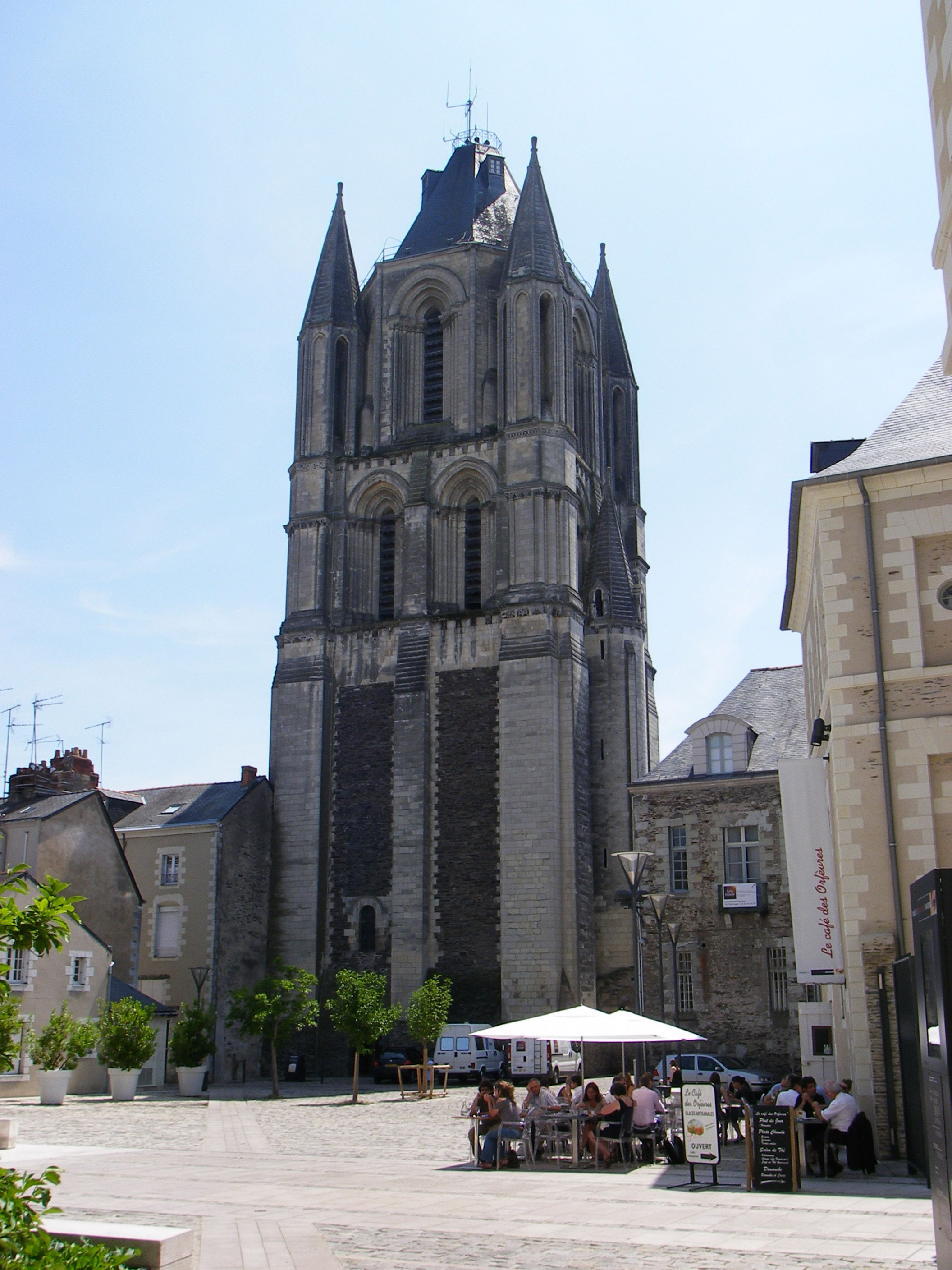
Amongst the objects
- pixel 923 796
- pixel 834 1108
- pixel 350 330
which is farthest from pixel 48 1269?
pixel 350 330

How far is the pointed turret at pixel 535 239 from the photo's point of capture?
41.3 meters

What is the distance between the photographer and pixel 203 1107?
2450 centimetres

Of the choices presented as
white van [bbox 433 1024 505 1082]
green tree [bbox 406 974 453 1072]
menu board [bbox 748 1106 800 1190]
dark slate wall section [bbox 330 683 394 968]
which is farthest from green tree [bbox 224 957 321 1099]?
menu board [bbox 748 1106 800 1190]

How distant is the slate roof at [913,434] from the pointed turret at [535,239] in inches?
949

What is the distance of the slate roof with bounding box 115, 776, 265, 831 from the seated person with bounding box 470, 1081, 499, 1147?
2181 cm

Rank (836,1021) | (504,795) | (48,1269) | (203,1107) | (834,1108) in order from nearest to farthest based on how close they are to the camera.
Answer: (48,1269), (834,1108), (836,1021), (203,1107), (504,795)

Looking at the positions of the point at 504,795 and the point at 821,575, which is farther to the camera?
the point at 504,795

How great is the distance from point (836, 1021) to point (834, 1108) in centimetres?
587

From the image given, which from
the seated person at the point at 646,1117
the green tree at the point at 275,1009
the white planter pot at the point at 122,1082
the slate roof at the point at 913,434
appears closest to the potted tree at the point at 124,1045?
the white planter pot at the point at 122,1082

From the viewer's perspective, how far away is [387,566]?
137ft

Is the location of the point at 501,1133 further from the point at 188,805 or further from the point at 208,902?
the point at 188,805

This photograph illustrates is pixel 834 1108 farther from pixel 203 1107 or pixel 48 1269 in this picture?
pixel 203 1107

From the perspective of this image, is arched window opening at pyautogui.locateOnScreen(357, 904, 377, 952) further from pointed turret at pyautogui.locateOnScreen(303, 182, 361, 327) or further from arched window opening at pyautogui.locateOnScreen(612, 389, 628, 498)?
pointed turret at pyautogui.locateOnScreen(303, 182, 361, 327)

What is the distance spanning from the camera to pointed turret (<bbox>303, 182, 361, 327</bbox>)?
4375cm
